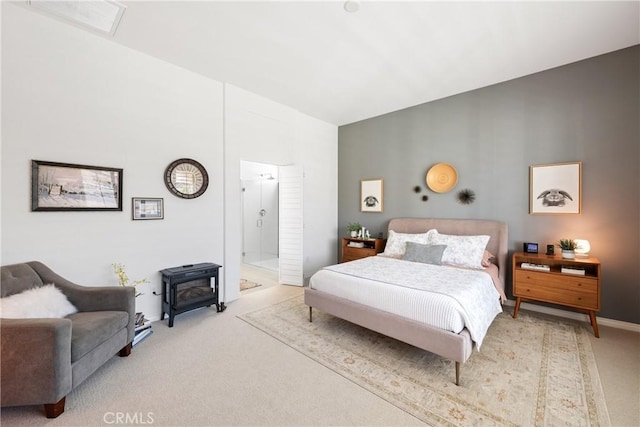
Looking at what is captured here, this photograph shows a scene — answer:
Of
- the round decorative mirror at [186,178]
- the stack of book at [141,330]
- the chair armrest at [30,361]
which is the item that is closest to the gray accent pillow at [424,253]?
the round decorative mirror at [186,178]

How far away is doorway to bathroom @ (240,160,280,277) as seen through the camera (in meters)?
7.45

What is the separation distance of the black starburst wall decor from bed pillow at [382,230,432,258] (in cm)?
76

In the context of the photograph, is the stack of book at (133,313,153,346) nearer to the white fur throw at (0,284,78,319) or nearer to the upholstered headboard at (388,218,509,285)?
the white fur throw at (0,284,78,319)

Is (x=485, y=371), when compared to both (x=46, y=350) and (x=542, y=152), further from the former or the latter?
(x=46, y=350)

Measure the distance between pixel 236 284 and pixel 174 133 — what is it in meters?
2.37

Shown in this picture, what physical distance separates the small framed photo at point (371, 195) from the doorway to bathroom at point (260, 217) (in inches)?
110

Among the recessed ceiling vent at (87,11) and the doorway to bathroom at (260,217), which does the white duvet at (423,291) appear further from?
the doorway to bathroom at (260,217)

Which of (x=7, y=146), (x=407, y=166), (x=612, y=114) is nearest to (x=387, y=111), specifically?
(x=407, y=166)

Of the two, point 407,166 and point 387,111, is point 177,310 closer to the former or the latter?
point 407,166

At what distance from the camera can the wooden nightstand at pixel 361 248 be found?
4957 mm

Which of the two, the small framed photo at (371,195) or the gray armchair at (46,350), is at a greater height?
the small framed photo at (371,195)

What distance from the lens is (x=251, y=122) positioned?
4359 millimetres

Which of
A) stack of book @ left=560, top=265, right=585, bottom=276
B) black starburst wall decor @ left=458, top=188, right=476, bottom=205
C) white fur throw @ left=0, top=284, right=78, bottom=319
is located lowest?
white fur throw @ left=0, top=284, right=78, bottom=319

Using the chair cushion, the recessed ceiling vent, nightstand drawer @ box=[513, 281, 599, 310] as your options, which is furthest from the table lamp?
the recessed ceiling vent
